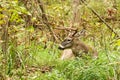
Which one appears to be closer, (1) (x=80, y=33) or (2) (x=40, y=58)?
(1) (x=80, y=33)

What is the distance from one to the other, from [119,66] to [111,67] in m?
0.60

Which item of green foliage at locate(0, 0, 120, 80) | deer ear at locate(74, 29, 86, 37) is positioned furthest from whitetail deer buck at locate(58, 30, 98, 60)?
green foliage at locate(0, 0, 120, 80)

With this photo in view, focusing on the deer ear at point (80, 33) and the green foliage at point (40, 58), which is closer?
the green foliage at point (40, 58)

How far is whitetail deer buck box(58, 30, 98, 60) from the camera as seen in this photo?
7.43 metres

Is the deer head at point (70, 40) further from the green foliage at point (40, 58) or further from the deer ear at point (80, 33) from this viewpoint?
the green foliage at point (40, 58)

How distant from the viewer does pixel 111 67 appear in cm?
627

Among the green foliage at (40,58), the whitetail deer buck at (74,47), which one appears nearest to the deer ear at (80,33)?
the whitetail deer buck at (74,47)

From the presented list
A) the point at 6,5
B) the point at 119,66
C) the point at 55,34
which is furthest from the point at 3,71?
the point at 55,34

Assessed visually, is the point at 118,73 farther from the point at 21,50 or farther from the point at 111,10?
the point at 111,10

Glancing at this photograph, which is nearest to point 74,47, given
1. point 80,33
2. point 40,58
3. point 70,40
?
point 70,40

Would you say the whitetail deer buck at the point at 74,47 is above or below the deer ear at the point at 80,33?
below

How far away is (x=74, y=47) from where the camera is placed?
7.72 m

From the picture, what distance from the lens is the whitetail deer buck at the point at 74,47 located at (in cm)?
743

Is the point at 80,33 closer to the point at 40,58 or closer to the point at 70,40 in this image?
the point at 70,40
